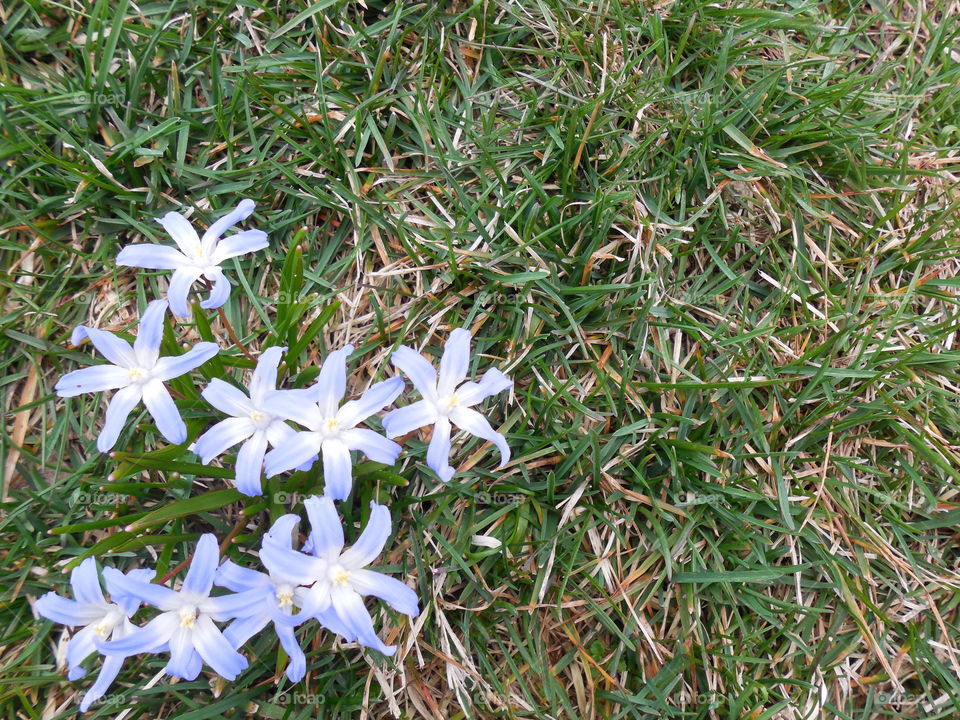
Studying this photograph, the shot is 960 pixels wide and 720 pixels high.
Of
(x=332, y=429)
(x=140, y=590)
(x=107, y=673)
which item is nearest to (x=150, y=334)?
(x=332, y=429)

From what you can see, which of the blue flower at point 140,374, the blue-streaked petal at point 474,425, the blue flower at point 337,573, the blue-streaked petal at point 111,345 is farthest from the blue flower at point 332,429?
the blue-streaked petal at point 111,345

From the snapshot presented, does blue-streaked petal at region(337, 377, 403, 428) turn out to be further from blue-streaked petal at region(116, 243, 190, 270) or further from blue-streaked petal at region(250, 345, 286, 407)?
blue-streaked petal at region(116, 243, 190, 270)

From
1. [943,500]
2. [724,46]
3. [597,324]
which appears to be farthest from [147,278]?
[943,500]

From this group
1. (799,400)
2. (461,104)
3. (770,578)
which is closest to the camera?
(770,578)

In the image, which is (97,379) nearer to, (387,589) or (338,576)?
(338,576)

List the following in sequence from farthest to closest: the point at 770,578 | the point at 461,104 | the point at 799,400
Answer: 1. the point at 461,104
2. the point at 799,400
3. the point at 770,578

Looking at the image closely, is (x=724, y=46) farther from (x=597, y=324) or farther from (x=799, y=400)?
(x=799, y=400)
